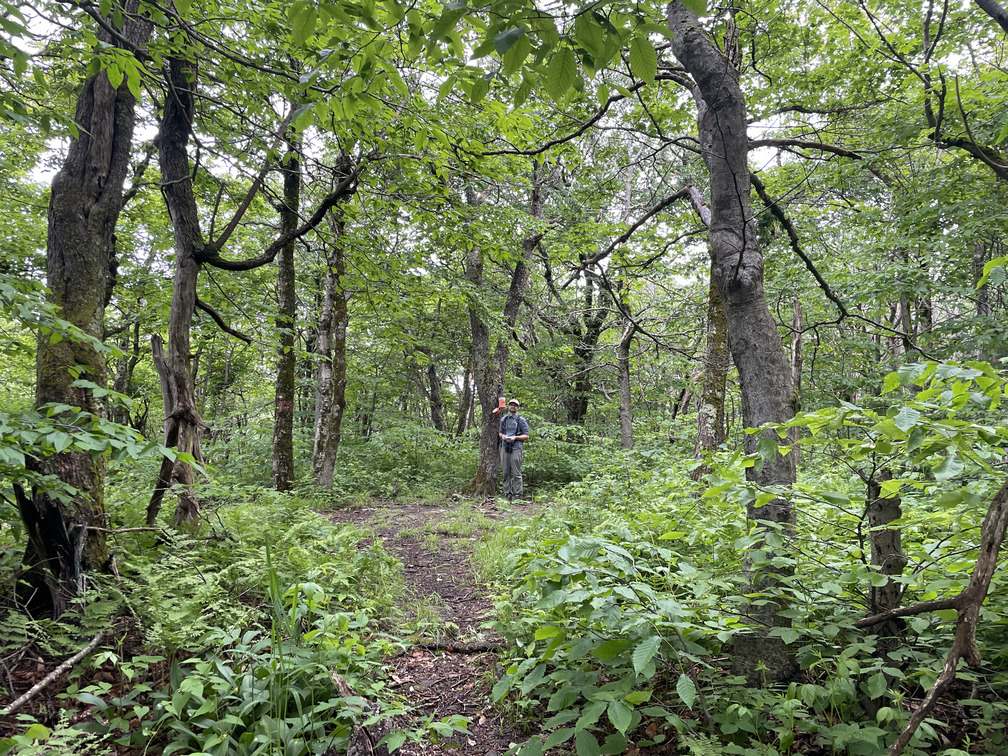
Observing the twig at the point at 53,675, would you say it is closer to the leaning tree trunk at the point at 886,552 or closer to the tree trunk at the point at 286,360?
the leaning tree trunk at the point at 886,552

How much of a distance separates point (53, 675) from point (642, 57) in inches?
160

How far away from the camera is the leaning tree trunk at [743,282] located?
96.1 inches

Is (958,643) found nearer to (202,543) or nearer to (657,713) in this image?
(657,713)

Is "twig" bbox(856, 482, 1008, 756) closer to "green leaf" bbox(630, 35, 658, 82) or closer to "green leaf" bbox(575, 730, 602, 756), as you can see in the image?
"green leaf" bbox(575, 730, 602, 756)

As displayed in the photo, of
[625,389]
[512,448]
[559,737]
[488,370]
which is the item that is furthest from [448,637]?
[625,389]

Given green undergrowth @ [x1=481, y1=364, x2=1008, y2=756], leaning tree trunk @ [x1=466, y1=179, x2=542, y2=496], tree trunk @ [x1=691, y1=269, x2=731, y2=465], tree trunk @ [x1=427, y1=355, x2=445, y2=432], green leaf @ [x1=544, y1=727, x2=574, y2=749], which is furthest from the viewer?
tree trunk @ [x1=427, y1=355, x2=445, y2=432]

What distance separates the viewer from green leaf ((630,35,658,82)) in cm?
171

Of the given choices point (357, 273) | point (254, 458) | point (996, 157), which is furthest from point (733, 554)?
point (254, 458)

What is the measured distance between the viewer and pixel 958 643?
1.39 meters

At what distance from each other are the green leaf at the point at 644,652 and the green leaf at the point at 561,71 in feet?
7.03

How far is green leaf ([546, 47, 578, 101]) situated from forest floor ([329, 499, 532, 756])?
2.90 m

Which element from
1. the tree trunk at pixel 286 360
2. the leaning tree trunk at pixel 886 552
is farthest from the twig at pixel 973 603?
the tree trunk at pixel 286 360

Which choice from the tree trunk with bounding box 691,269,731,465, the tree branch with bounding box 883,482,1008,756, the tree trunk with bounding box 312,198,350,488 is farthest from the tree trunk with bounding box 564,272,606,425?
the tree branch with bounding box 883,482,1008,756

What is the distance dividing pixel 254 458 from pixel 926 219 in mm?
13800
